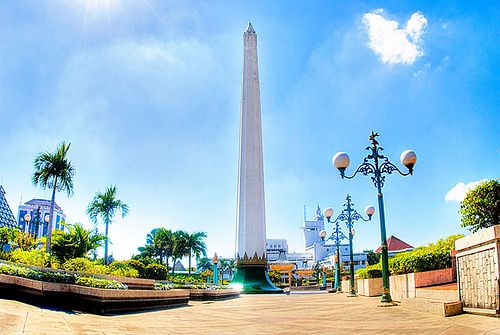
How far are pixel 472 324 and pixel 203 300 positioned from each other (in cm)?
1230

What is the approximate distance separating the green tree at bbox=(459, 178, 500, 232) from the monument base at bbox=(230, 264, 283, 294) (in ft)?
45.4

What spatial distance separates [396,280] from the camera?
15.5 meters

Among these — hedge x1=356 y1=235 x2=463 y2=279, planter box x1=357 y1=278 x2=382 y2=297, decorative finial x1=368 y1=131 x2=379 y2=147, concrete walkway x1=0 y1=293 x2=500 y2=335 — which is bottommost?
planter box x1=357 y1=278 x2=382 y2=297

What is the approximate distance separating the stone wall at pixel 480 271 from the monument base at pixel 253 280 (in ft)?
68.3

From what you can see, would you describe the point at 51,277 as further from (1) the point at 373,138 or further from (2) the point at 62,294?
(1) the point at 373,138

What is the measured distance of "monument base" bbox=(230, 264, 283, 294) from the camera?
27969 millimetres

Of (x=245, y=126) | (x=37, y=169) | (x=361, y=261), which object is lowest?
(x=361, y=261)

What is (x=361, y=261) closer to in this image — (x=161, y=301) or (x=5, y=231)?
(x=5, y=231)

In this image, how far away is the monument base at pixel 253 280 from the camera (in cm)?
2797

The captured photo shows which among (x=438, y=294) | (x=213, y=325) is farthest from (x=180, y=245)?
(x=213, y=325)

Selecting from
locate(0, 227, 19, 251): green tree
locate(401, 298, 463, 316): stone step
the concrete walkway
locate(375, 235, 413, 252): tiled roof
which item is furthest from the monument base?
locate(375, 235, 413, 252): tiled roof

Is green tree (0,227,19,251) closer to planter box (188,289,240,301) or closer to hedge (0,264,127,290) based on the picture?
planter box (188,289,240,301)

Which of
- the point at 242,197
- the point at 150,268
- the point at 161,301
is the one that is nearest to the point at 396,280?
the point at 161,301

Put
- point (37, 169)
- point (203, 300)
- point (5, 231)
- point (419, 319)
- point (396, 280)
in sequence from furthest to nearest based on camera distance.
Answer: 1. point (5, 231)
2. point (37, 169)
3. point (203, 300)
4. point (396, 280)
5. point (419, 319)
